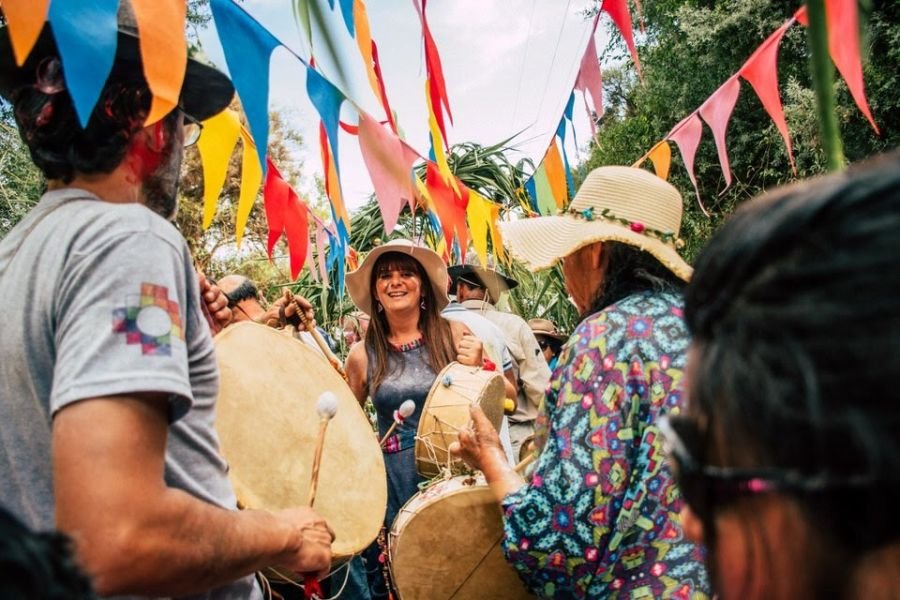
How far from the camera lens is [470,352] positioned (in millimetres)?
3662

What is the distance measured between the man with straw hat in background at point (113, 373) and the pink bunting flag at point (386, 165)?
5.06 ft

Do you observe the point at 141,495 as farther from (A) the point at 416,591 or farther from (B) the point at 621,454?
(A) the point at 416,591

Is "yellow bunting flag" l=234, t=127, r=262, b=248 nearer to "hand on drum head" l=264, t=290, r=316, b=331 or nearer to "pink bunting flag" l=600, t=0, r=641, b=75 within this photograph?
"hand on drum head" l=264, t=290, r=316, b=331

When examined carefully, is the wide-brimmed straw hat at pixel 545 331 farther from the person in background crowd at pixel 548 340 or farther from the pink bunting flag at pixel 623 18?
the pink bunting flag at pixel 623 18

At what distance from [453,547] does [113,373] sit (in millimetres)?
1519

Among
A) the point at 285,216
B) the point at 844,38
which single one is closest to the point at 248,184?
the point at 285,216

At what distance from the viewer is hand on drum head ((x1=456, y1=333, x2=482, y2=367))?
11.9 ft

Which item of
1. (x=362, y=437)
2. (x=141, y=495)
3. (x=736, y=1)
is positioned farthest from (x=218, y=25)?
(x=736, y=1)

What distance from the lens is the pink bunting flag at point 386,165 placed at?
9.14ft

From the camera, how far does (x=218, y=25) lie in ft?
6.91

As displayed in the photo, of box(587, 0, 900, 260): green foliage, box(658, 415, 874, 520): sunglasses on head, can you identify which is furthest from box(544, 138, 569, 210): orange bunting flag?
box(587, 0, 900, 260): green foliage

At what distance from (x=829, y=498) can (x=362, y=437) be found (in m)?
1.72

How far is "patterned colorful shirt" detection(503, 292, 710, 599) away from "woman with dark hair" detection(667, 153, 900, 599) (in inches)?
34.9

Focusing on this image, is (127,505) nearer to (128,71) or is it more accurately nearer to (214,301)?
(128,71)
